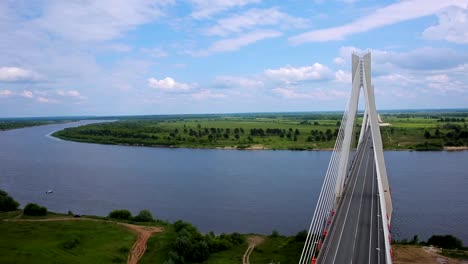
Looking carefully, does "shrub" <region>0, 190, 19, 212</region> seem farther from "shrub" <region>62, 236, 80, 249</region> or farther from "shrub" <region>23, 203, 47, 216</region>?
"shrub" <region>62, 236, 80, 249</region>

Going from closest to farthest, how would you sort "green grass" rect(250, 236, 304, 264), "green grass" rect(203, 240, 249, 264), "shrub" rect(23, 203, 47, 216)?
"green grass" rect(250, 236, 304, 264) < "green grass" rect(203, 240, 249, 264) < "shrub" rect(23, 203, 47, 216)

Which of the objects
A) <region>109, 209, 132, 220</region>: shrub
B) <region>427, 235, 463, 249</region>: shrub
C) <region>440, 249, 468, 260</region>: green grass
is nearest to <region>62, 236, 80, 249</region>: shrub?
<region>109, 209, 132, 220</region>: shrub

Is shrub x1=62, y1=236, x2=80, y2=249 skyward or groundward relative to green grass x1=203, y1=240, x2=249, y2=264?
skyward

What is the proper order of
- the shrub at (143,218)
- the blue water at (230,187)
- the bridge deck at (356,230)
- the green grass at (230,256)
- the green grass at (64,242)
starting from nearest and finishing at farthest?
the bridge deck at (356,230) → the green grass at (64,242) → the green grass at (230,256) → the blue water at (230,187) → the shrub at (143,218)

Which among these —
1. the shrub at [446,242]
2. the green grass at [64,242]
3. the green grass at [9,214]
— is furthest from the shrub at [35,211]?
the shrub at [446,242]

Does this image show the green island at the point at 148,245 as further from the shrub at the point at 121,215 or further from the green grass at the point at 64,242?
Answer: the shrub at the point at 121,215
